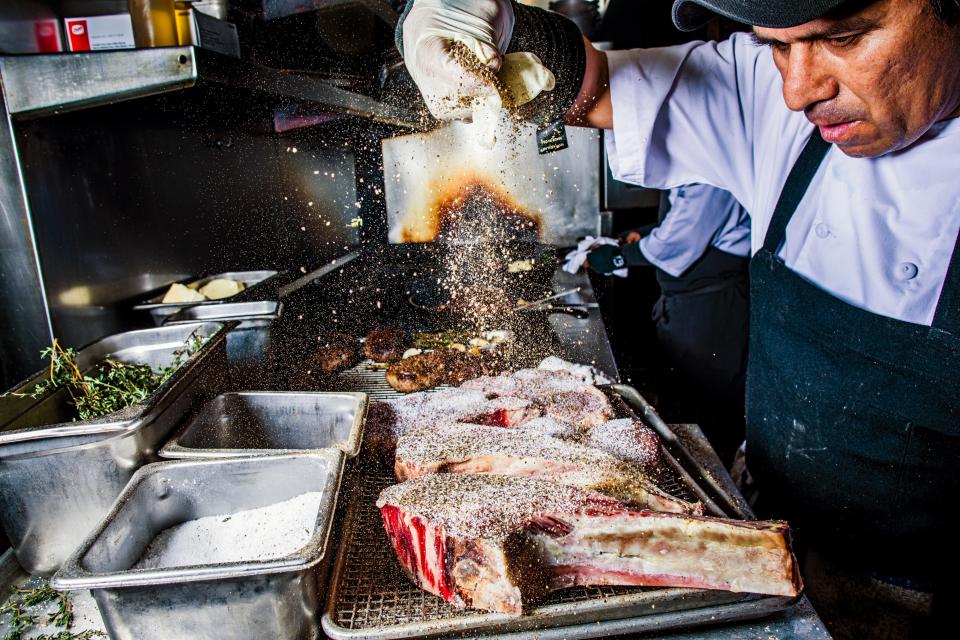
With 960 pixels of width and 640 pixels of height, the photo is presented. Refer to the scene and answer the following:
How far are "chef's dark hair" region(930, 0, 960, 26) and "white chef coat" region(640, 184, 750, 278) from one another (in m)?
2.50

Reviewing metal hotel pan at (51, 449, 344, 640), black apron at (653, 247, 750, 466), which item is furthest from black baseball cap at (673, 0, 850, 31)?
black apron at (653, 247, 750, 466)

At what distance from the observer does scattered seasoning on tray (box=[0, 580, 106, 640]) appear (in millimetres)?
1285

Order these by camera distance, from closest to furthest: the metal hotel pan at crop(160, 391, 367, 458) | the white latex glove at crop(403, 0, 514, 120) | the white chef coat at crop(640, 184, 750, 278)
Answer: the white latex glove at crop(403, 0, 514, 120)
the metal hotel pan at crop(160, 391, 367, 458)
the white chef coat at crop(640, 184, 750, 278)

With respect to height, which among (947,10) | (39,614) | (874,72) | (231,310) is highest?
(947,10)

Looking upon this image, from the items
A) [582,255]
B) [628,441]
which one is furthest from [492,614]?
[582,255]

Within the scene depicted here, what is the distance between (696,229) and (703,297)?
595mm

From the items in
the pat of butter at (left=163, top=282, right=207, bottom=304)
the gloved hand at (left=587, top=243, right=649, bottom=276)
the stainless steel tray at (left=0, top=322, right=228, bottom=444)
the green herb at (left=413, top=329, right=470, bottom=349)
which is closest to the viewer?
the stainless steel tray at (left=0, top=322, right=228, bottom=444)

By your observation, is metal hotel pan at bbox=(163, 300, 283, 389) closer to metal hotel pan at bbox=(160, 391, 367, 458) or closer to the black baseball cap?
metal hotel pan at bbox=(160, 391, 367, 458)

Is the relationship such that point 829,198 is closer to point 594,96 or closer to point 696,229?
point 594,96

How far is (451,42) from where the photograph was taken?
176cm

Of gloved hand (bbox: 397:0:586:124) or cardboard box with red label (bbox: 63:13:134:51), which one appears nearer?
gloved hand (bbox: 397:0:586:124)

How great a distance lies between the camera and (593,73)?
7.09 feet

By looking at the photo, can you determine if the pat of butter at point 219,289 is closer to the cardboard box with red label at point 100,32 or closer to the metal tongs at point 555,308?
the cardboard box with red label at point 100,32

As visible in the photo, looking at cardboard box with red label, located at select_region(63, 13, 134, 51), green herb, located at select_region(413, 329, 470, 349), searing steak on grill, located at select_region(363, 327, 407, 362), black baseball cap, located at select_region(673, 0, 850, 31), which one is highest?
Result: cardboard box with red label, located at select_region(63, 13, 134, 51)
